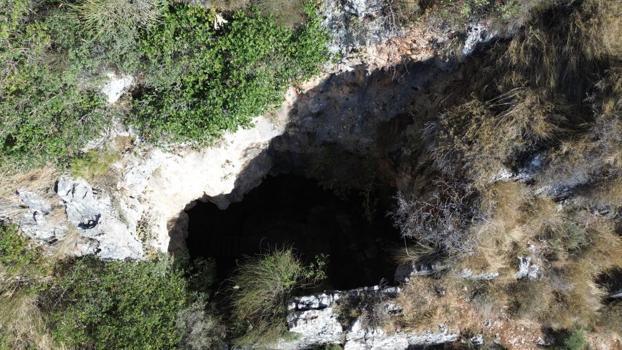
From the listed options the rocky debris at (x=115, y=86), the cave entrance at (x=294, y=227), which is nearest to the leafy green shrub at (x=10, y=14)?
the rocky debris at (x=115, y=86)

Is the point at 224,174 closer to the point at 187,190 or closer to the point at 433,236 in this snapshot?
the point at 187,190

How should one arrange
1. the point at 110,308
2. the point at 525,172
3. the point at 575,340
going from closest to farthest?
the point at 525,172, the point at 575,340, the point at 110,308

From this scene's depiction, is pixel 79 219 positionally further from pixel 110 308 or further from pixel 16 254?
pixel 110 308

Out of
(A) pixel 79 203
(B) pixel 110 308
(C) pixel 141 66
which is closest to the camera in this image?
(C) pixel 141 66

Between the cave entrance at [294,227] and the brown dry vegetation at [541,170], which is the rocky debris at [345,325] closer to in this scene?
the brown dry vegetation at [541,170]

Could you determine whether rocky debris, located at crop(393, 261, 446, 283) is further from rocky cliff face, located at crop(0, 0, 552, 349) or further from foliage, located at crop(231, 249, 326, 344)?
foliage, located at crop(231, 249, 326, 344)

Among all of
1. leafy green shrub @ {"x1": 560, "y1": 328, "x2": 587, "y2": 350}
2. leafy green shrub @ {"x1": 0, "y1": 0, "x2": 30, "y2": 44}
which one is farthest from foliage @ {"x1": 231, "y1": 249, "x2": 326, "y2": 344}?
leafy green shrub @ {"x1": 0, "y1": 0, "x2": 30, "y2": 44}

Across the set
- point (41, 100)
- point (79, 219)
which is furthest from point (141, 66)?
point (79, 219)
